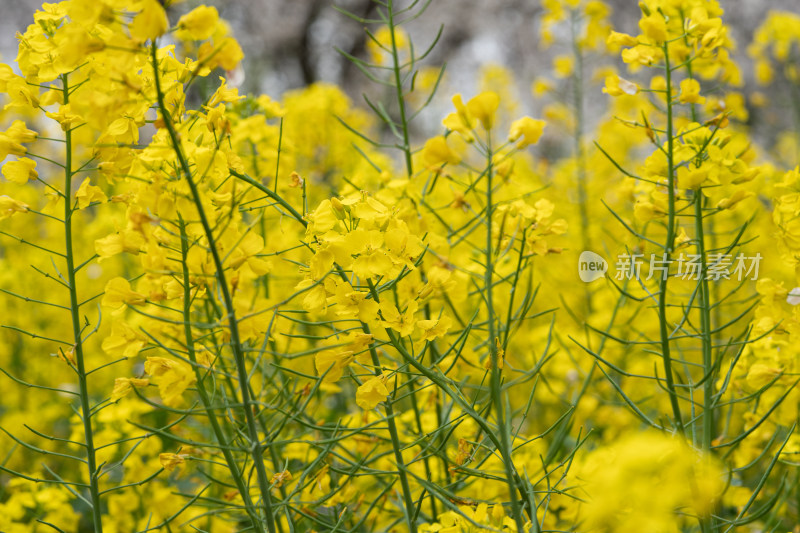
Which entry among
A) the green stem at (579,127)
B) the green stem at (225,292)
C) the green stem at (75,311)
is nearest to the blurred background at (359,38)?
the green stem at (579,127)

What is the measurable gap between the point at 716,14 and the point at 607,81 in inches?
11.7

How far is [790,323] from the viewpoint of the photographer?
1373 mm

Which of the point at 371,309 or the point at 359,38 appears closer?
the point at 371,309

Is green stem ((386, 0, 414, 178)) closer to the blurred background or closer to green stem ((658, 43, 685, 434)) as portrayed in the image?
green stem ((658, 43, 685, 434))

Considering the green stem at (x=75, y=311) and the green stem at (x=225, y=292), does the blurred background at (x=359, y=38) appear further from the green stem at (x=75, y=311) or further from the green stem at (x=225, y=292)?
the green stem at (x=225, y=292)

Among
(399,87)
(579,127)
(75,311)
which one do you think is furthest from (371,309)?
(579,127)

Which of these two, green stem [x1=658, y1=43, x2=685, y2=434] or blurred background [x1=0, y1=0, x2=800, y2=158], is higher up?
blurred background [x1=0, y1=0, x2=800, y2=158]

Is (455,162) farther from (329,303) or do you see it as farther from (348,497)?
(348,497)

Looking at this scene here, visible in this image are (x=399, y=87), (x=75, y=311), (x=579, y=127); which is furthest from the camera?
(x=579, y=127)

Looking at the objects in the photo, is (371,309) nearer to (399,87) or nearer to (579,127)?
(399,87)

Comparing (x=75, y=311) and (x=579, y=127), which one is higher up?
(x=579, y=127)

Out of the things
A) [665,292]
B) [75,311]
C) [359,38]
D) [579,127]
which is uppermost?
[359,38]

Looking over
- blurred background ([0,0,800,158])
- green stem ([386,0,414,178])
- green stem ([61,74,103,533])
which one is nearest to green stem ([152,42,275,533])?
green stem ([61,74,103,533])

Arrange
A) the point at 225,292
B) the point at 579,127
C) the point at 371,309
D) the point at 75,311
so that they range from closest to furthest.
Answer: the point at 225,292, the point at 371,309, the point at 75,311, the point at 579,127
